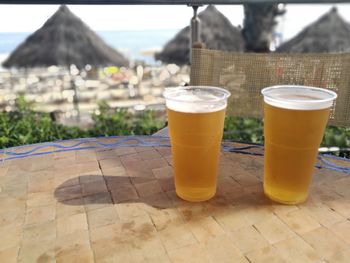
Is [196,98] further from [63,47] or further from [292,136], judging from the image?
[63,47]

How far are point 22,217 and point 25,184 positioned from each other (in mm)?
356

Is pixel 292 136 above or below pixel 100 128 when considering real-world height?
above

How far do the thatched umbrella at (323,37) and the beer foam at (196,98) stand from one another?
29.2 feet

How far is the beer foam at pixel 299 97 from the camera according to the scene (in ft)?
4.37

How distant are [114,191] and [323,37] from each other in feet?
32.5

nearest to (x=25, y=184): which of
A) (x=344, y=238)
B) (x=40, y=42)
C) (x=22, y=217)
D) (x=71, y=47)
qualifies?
(x=22, y=217)

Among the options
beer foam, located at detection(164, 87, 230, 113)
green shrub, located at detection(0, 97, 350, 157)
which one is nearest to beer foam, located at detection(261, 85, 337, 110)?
beer foam, located at detection(164, 87, 230, 113)

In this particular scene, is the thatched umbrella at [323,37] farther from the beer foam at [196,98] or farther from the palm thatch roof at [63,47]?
the beer foam at [196,98]

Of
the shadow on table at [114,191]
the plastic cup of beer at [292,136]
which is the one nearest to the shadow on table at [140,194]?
the shadow on table at [114,191]

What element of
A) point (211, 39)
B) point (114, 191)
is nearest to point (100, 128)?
point (114, 191)

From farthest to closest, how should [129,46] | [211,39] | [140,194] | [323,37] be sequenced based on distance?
[129,46] → [323,37] → [211,39] → [140,194]

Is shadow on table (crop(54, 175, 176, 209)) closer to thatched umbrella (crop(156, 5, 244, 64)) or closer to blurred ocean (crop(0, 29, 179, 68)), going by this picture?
blurred ocean (crop(0, 29, 179, 68))

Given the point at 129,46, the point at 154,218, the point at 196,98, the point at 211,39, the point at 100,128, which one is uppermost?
the point at 211,39

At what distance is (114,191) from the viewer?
5.58 feet
